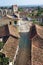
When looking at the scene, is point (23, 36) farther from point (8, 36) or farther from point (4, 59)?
point (4, 59)

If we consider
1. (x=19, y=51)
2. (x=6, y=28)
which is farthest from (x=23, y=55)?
(x=6, y=28)

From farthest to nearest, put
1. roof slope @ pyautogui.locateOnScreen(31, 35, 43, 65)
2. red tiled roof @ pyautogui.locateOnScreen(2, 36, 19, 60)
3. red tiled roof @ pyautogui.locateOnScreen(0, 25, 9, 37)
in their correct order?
red tiled roof @ pyautogui.locateOnScreen(0, 25, 9, 37), red tiled roof @ pyautogui.locateOnScreen(2, 36, 19, 60), roof slope @ pyautogui.locateOnScreen(31, 35, 43, 65)

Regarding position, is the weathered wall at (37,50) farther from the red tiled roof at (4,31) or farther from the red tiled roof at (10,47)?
the red tiled roof at (4,31)

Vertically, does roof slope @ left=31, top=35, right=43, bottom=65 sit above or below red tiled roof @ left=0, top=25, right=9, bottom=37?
above

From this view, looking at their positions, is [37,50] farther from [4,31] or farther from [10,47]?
[4,31]

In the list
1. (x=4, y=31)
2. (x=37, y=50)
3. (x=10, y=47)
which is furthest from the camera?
(x=4, y=31)

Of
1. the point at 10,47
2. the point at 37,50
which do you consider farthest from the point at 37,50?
the point at 10,47

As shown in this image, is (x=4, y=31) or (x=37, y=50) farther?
(x=4, y=31)

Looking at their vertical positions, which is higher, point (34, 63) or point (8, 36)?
point (34, 63)

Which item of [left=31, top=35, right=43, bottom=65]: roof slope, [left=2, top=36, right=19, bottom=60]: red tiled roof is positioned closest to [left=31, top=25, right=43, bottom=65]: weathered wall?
[left=31, top=35, right=43, bottom=65]: roof slope

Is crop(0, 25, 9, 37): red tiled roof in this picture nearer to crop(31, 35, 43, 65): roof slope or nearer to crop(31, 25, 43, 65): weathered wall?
crop(31, 25, 43, 65): weathered wall

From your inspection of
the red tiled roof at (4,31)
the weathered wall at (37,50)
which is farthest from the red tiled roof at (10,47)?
the red tiled roof at (4,31)
